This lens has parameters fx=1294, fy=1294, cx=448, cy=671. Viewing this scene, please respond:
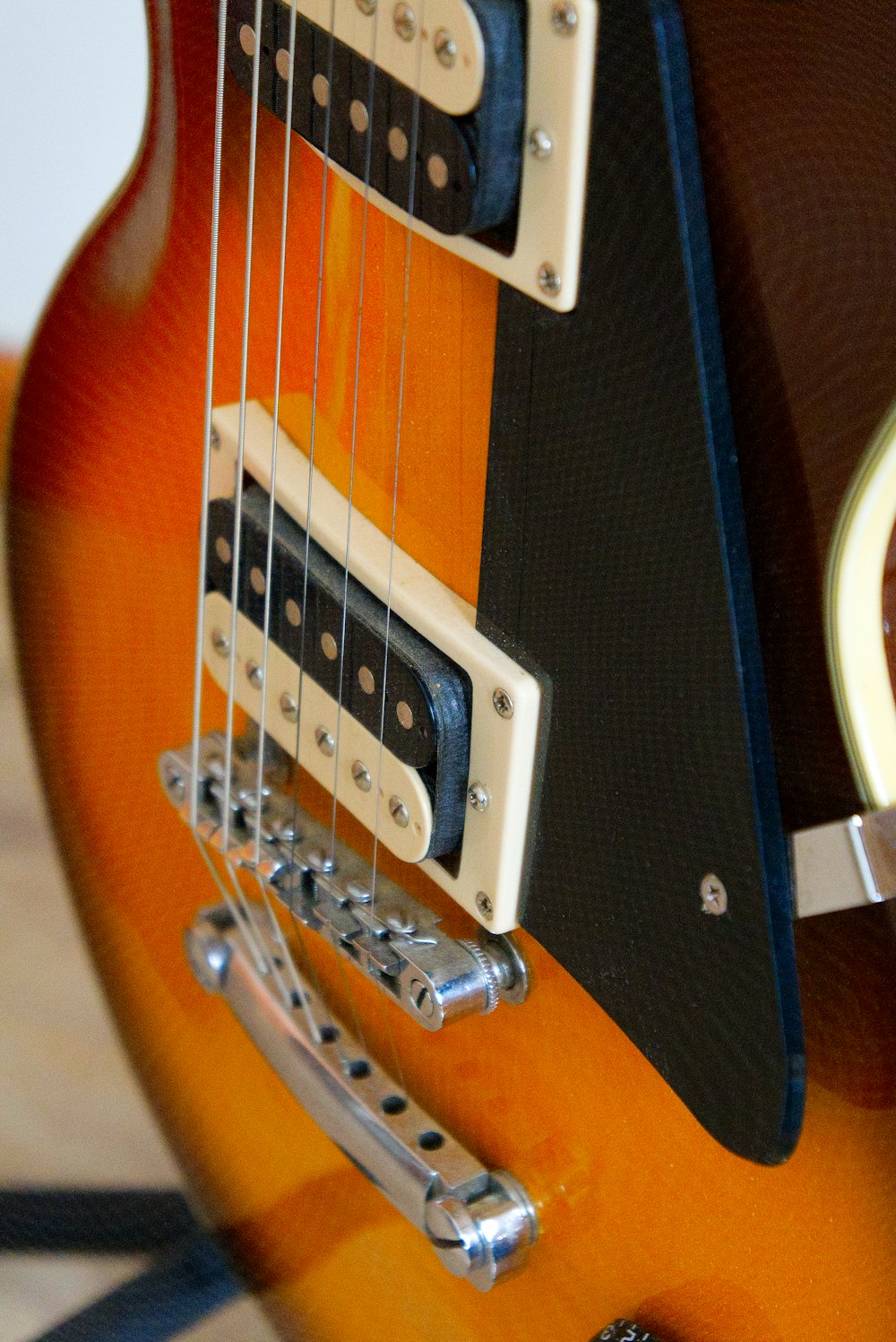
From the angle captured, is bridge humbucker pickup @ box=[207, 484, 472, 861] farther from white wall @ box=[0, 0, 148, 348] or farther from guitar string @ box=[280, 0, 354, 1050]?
white wall @ box=[0, 0, 148, 348]

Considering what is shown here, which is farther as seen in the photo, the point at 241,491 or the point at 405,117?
Answer: the point at 241,491

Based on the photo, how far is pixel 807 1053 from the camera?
13.8 inches

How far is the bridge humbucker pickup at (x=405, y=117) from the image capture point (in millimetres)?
312

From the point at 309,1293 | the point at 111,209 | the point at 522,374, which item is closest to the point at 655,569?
the point at 522,374

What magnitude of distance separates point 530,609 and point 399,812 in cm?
8

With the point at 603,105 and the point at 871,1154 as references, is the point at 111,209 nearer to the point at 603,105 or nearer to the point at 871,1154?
the point at 603,105

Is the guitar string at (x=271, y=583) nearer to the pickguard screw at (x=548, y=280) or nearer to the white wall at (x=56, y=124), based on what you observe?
the pickguard screw at (x=548, y=280)

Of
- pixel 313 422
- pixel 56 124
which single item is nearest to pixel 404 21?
pixel 313 422

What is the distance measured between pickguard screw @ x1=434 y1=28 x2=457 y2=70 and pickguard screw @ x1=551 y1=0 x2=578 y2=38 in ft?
0.09

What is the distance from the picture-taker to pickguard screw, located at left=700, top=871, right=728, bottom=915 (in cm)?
33

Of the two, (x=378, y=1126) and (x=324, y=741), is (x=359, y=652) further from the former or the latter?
(x=378, y=1126)

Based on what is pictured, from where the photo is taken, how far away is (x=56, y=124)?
0.78m

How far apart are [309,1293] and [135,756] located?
0.84 ft

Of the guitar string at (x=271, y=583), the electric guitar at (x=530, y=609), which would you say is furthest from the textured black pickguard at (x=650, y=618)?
the guitar string at (x=271, y=583)
